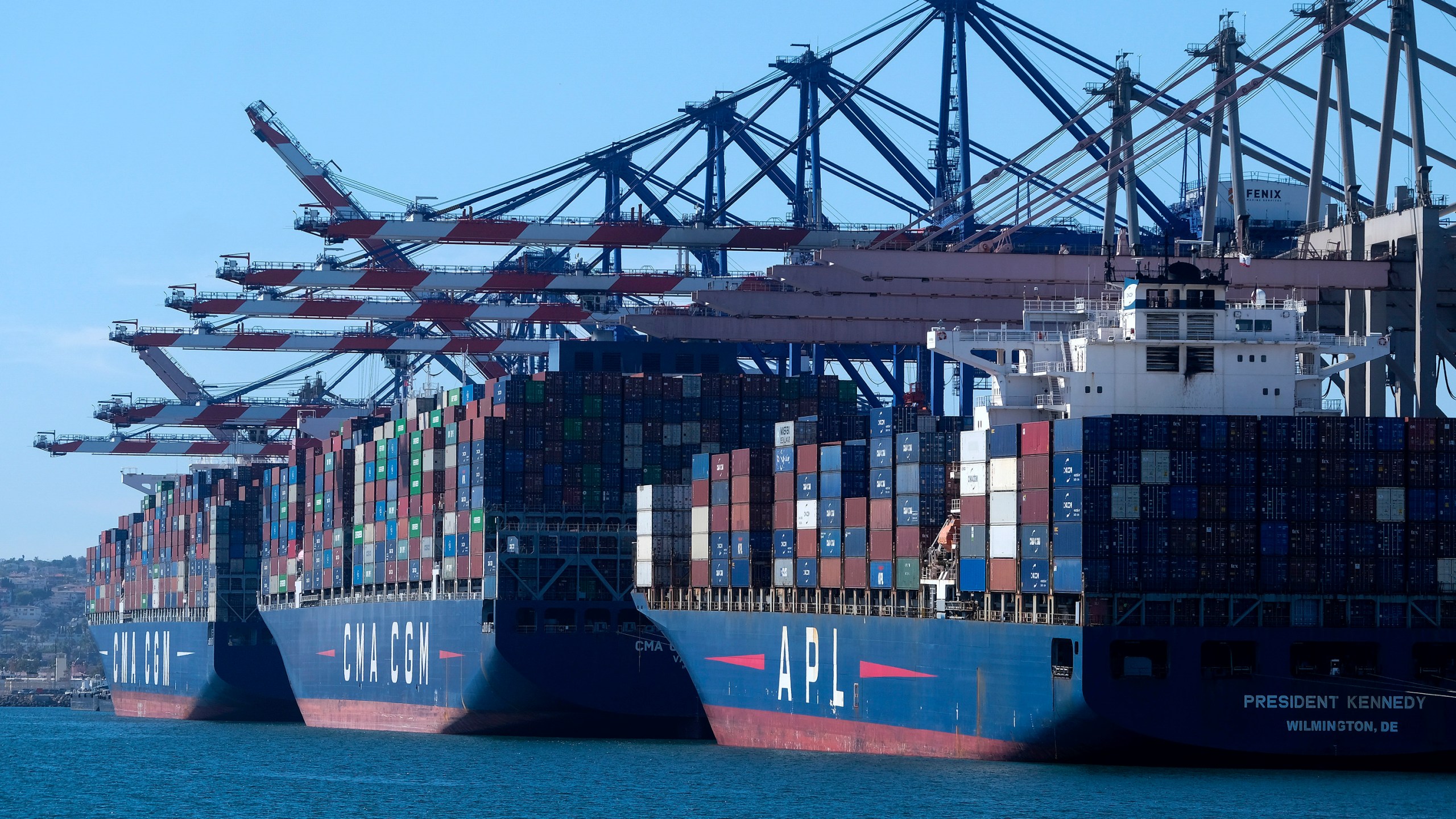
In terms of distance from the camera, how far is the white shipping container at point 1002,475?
47.7m

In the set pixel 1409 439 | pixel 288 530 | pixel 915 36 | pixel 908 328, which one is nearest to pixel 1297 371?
pixel 1409 439

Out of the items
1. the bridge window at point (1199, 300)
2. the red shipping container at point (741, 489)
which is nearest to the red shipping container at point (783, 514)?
the red shipping container at point (741, 489)

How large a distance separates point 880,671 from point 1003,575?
6.59 metres

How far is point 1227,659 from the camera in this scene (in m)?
45.8

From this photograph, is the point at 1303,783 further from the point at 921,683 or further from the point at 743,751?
the point at 743,751

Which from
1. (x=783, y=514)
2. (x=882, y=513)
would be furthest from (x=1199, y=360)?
(x=783, y=514)

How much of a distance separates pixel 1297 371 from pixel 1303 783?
11335mm

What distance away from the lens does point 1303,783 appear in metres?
45.1

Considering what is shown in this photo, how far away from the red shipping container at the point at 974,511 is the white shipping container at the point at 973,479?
10 cm

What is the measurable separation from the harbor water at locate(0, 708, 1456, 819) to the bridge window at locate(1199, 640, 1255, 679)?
7.15ft

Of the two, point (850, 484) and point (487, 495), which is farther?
point (487, 495)

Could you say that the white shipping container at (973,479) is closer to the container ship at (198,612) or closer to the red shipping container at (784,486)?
the red shipping container at (784,486)

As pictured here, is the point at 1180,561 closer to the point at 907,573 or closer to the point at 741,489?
the point at 907,573

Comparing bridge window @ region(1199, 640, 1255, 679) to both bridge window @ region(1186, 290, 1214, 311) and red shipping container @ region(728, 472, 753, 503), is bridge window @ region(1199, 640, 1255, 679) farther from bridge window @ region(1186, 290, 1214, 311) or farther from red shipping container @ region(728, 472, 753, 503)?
red shipping container @ region(728, 472, 753, 503)
